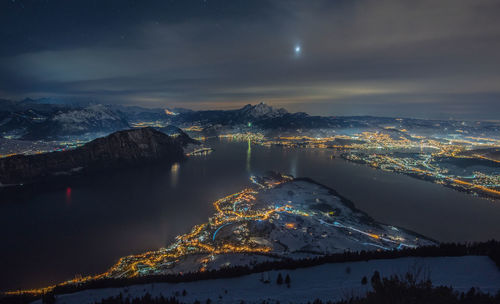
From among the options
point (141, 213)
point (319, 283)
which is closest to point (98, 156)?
point (141, 213)

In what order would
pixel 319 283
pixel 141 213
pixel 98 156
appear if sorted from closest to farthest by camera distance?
pixel 319 283 → pixel 141 213 → pixel 98 156

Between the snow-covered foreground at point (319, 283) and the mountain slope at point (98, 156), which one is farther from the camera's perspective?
the mountain slope at point (98, 156)

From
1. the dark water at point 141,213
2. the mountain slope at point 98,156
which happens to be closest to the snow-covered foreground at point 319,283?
the dark water at point 141,213

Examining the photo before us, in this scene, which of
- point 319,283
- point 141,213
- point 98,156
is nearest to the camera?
point 319,283

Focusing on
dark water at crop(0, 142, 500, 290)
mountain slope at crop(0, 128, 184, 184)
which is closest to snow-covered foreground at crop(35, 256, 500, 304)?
dark water at crop(0, 142, 500, 290)

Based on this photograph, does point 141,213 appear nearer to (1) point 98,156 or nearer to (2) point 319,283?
(2) point 319,283

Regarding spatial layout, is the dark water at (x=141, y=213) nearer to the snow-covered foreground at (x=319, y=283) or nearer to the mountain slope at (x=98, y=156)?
the mountain slope at (x=98, y=156)
